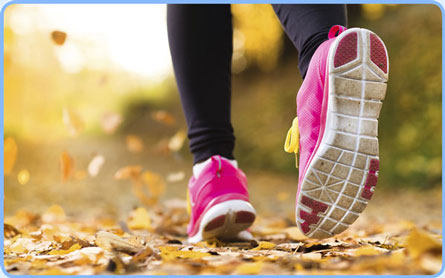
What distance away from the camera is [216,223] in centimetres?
118

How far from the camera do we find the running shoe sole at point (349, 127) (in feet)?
2.93

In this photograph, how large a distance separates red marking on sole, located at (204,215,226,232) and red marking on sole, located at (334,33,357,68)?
51 centimetres

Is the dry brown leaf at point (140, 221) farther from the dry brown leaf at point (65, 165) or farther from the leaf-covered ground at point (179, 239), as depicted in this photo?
the dry brown leaf at point (65, 165)

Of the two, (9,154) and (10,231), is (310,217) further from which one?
(9,154)

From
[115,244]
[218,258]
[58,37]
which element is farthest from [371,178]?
[58,37]

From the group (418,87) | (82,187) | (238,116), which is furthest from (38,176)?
(418,87)

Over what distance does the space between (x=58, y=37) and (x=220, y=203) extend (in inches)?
37.4

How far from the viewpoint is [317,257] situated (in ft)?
3.01

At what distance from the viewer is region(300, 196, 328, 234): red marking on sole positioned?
952 mm

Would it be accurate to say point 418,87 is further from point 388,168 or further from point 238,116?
point 238,116

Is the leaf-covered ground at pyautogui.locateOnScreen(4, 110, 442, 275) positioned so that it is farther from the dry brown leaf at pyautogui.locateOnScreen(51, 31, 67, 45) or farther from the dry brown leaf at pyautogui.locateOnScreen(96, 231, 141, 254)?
the dry brown leaf at pyautogui.locateOnScreen(51, 31, 67, 45)

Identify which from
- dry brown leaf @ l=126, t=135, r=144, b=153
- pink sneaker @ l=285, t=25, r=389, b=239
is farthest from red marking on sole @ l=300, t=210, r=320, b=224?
dry brown leaf @ l=126, t=135, r=144, b=153

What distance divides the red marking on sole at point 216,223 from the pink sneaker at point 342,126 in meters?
0.27

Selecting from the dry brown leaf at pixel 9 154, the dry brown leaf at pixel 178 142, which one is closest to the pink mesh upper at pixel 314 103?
the dry brown leaf at pixel 9 154
